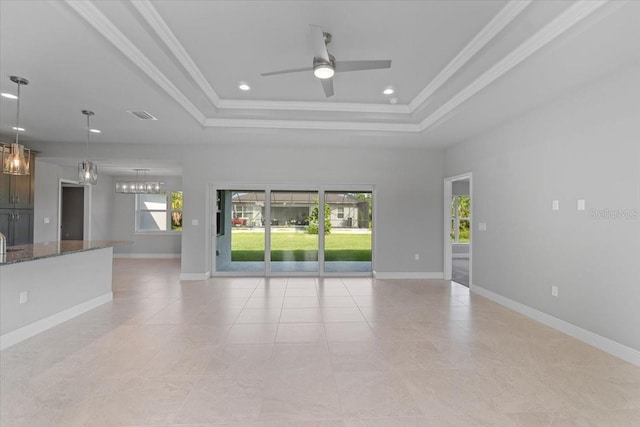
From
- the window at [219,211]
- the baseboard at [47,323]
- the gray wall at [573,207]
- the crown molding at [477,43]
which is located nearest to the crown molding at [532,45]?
the crown molding at [477,43]

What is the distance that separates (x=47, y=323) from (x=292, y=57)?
4.10 m

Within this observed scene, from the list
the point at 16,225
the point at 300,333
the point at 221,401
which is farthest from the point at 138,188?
the point at 221,401

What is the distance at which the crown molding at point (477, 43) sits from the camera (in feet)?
8.41

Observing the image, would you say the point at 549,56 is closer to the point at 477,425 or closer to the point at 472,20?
the point at 472,20

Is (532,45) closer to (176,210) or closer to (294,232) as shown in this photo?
(294,232)

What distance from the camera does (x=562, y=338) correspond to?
351 cm

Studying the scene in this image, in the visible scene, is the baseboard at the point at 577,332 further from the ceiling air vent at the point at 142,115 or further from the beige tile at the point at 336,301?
the ceiling air vent at the point at 142,115

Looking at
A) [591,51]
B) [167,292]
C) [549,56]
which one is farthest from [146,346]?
[591,51]

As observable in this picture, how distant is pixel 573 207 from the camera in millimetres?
3613

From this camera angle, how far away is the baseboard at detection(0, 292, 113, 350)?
3.22m

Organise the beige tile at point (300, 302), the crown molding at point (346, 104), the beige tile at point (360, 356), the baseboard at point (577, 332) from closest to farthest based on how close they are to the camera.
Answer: the crown molding at point (346, 104) < the beige tile at point (360, 356) < the baseboard at point (577, 332) < the beige tile at point (300, 302)

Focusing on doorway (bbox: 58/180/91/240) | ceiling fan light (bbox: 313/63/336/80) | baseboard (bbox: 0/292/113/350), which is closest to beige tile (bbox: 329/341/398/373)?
ceiling fan light (bbox: 313/63/336/80)

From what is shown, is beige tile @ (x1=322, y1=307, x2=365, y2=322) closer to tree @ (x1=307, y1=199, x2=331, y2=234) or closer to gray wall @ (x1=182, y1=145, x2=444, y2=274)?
gray wall @ (x1=182, y1=145, x2=444, y2=274)

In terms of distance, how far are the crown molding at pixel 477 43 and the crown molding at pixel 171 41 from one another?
2.86m
